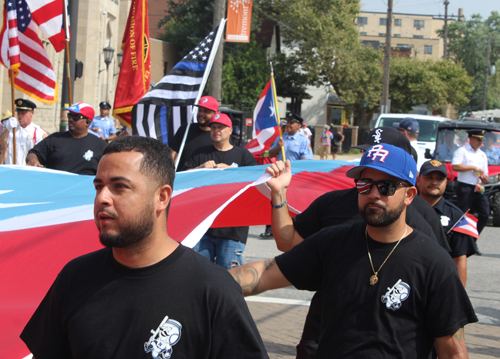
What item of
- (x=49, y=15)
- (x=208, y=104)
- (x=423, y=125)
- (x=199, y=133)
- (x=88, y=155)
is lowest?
(x=88, y=155)

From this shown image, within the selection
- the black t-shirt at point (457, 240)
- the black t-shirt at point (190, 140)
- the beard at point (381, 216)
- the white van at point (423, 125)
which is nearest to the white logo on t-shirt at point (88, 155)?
the black t-shirt at point (190, 140)

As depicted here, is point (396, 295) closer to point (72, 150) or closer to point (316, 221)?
point (316, 221)

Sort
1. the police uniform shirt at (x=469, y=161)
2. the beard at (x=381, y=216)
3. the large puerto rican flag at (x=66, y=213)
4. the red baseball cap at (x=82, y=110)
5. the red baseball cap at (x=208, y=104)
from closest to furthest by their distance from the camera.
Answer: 1. the beard at (x=381, y=216)
2. the large puerto rican flag at (x=66, y=213)
3. the red baseball cap at (x=208, y=104)
4. the red baseball cap at (x=82, y=110)
5. the police uniform shirt at (x=469, y=161)

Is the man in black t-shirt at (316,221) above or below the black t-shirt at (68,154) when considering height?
below

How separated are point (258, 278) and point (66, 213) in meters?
1.96

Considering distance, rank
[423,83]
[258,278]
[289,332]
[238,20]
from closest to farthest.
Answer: [258,278] < [289,332] < [238,20] < [423,83]

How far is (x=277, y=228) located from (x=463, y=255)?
166cm

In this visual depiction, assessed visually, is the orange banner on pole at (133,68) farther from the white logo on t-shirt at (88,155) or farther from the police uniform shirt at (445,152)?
the police uniform shirt at (445,152)

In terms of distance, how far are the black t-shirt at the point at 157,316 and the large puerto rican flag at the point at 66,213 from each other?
822 mm

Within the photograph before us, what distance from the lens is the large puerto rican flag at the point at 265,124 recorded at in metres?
5.90

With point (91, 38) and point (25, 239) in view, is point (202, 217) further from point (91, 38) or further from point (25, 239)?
point (91, 38)

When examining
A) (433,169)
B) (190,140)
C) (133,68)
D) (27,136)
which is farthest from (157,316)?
(27,136)

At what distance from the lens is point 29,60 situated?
27.3 ft

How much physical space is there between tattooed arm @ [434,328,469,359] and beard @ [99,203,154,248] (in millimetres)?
1373
